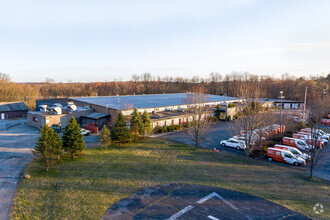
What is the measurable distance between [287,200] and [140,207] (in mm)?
10498

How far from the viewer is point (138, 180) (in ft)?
51.7

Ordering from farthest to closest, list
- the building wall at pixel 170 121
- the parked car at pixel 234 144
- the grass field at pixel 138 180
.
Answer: the building wall at pixel 170 121, the parked car at pixel 234 144, the grass field at pixel 138 180

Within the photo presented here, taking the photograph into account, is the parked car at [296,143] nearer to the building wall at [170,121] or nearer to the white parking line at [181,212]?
the building wall at [170,121]

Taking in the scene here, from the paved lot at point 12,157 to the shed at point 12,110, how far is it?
40.8ft

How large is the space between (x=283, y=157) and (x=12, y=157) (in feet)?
96.8

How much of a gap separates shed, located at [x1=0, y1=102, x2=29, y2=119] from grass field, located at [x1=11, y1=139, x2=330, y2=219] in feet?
106

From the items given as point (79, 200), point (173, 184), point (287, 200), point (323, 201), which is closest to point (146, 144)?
point (173, 184)

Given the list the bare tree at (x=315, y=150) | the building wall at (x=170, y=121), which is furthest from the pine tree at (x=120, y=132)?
the bare tree at (x=315, y=150)

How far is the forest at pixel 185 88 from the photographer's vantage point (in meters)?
55.2

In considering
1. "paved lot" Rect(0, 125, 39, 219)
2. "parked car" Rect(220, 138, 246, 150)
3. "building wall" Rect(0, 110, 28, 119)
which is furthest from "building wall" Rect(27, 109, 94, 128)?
"parked car" Rect(220, 138, 246, 150)

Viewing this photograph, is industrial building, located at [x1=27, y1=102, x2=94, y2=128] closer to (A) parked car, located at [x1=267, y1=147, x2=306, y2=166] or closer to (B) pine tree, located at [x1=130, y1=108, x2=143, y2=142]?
(B) pine tree, located at [x1=130, y1=108, x2=143, y2=142]

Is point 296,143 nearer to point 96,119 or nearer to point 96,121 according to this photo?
point 96,119

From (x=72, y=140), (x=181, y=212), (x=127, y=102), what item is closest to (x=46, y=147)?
(x=72, y=140)

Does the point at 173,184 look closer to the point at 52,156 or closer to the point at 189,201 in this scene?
the point at 189,201
